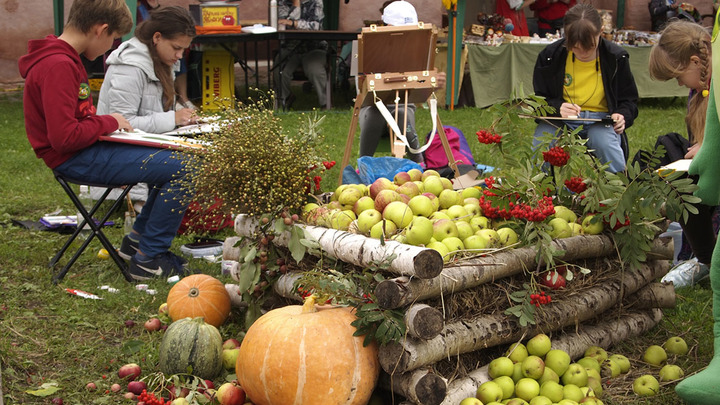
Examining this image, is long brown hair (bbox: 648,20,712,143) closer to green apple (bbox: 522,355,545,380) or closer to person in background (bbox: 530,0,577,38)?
green apple (bbox: 522,355,545,380)

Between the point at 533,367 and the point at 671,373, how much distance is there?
697mm

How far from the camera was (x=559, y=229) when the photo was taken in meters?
3.36

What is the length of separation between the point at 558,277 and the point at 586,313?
26cm

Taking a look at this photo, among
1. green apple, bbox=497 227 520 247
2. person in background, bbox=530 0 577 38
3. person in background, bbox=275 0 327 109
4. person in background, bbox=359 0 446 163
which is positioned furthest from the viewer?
person in background, bbox=530 0 577 38

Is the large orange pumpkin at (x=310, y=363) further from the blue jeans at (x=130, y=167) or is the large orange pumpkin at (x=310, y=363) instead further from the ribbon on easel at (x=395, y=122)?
the ribbon on easel at (x=395, y=122)

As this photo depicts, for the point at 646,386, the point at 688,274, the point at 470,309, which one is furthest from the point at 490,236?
the point at 688,274

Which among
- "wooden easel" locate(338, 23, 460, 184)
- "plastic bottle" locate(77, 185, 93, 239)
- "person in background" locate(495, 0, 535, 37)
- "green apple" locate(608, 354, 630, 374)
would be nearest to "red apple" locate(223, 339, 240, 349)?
"green apple" locate(608, 354, 630, 374)

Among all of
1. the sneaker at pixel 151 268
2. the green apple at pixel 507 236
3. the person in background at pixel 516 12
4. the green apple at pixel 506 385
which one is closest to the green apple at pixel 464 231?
the green apple at pixel 507 236

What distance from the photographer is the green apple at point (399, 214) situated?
3158 millimetres

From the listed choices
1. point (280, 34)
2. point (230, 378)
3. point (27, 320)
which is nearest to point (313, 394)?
point (230, 378)

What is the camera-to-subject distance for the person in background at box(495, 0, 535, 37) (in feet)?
38.8

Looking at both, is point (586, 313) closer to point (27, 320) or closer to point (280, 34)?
point (27, 320)

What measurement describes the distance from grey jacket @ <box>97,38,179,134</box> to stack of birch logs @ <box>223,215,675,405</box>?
1367 mm

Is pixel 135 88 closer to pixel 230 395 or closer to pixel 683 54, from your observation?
pixel 230 395
